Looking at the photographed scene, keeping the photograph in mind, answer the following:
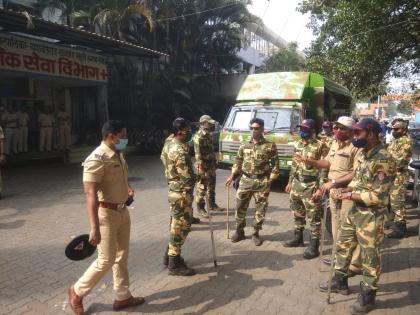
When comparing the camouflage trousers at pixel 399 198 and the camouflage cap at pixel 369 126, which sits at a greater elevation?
the camouflage cap at pixel 369 126

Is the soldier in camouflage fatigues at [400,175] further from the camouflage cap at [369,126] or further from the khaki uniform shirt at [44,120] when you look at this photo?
the khaki uniform shirt at [44,120]

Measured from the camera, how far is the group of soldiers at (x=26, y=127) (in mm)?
11578

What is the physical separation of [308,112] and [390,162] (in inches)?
248

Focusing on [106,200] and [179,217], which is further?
[179,217]

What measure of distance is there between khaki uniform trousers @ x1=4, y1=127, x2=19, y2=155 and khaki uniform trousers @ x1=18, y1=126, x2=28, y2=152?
5.0 inches

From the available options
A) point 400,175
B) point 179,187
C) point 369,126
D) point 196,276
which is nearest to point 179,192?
point 179,187

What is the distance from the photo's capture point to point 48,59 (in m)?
10.7

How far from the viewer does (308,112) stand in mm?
9438

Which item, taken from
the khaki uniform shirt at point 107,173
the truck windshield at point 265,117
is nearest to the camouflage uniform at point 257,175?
the khaki uniform shirt at point 107,173

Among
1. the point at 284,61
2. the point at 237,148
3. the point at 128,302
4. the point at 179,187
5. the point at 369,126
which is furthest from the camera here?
the point at 284,61

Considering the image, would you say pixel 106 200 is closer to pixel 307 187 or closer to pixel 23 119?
pixel 307 187

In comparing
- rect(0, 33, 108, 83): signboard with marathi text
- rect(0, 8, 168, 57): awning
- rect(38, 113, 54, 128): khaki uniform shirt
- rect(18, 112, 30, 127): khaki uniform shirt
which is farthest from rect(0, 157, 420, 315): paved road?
rect(38, 113, 54, 128): khaki uniform shirt

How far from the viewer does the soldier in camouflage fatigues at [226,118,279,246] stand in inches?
203

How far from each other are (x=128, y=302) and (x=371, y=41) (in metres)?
11.1
